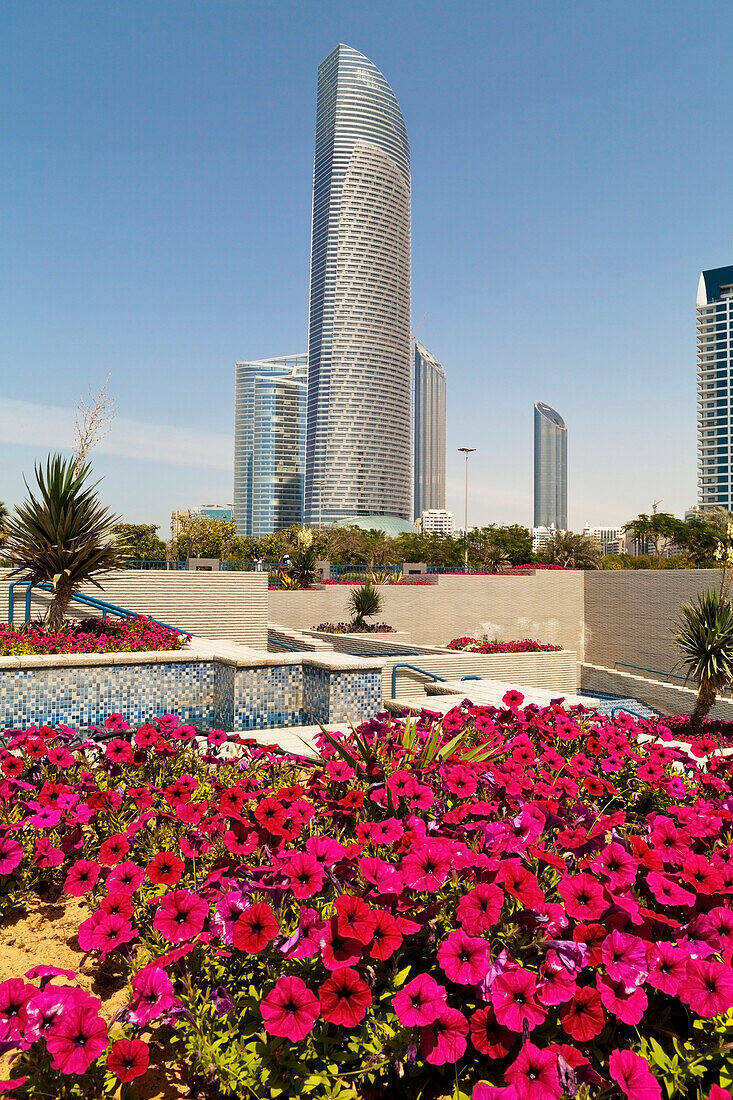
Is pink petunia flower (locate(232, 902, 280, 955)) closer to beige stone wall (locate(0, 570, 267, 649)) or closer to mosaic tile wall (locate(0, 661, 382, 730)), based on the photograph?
mosaic tile wall (locate(0, 661, 382, 730))

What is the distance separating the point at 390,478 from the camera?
15500 centimetres

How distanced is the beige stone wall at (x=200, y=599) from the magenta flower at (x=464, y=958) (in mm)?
12609

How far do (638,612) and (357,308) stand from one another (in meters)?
131

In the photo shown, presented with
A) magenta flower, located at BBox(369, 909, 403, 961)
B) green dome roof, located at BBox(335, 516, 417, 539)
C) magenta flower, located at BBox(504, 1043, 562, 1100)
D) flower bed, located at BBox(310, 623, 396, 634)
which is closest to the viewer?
magenta flower, located at BBox(504, 1043, 562, 1100)

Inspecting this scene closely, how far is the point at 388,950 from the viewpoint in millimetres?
1990

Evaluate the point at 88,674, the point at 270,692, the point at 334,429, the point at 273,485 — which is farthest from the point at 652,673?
the point at 273,485

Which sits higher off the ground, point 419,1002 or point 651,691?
point 419,1002

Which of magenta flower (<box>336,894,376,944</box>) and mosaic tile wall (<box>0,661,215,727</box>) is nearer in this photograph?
magenta flower (<box>336,894,376,944</box>)

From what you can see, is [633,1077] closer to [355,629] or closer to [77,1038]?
[77,1038]

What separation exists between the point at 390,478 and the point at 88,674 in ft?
485

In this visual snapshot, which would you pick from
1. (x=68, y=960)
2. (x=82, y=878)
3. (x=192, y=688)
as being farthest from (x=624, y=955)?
(x=192, y=688)

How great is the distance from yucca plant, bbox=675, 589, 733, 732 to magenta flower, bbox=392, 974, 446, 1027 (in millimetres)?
11553

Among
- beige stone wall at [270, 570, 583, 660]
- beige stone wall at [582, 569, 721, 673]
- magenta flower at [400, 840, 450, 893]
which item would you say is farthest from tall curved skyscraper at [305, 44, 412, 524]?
magenta flower at [400, 840, 450, 893]

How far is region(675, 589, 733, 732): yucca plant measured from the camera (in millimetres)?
12016
